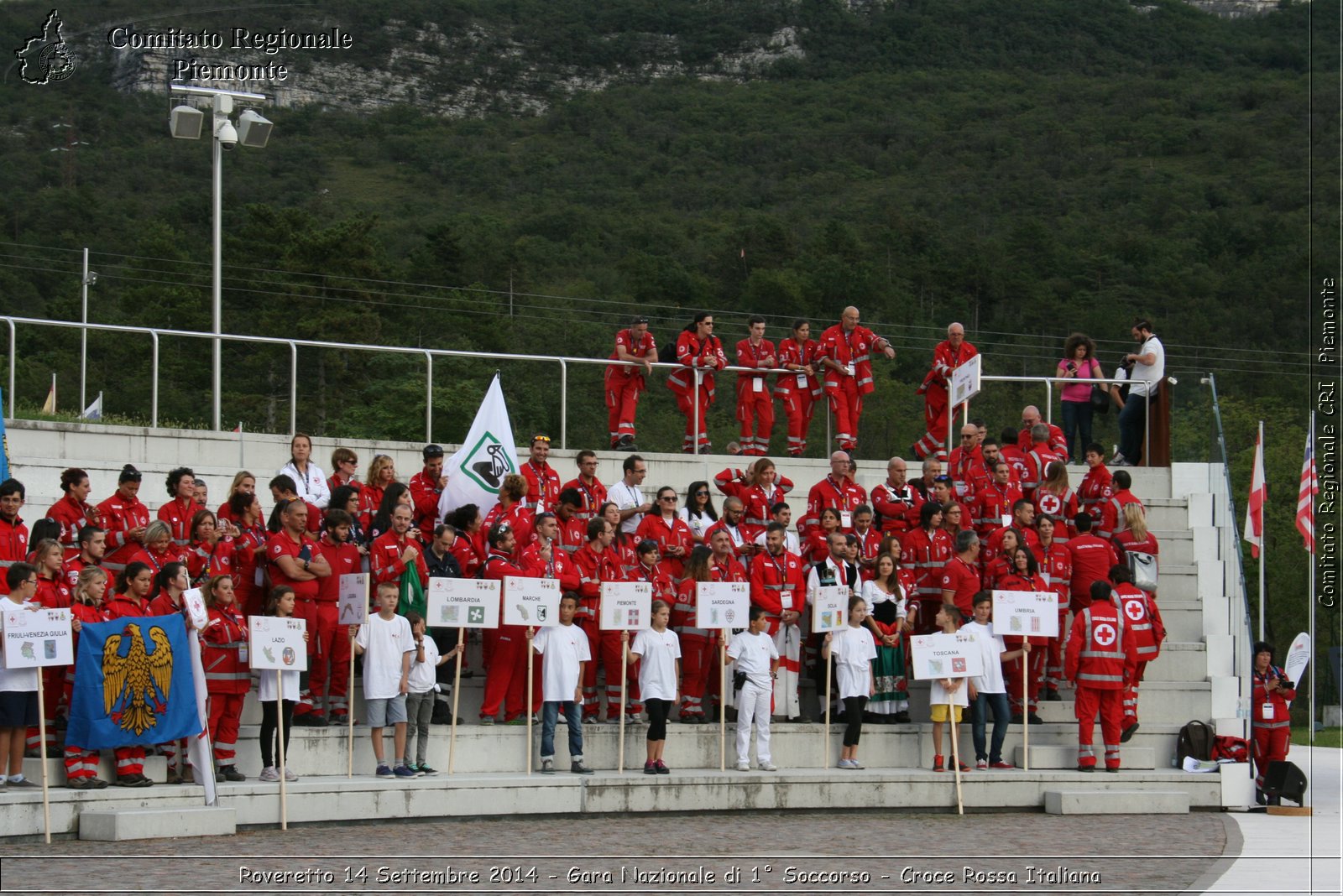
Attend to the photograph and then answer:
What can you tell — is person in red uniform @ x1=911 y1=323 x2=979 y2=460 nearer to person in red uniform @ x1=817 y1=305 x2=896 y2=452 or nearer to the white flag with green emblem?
person in red uniform @ x1=817 y1=305 x2=896 y2=452

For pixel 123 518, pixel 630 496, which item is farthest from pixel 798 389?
pixel 123 518

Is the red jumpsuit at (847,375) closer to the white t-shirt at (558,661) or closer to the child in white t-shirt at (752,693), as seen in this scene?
the child in white t-shirt at (752,693)

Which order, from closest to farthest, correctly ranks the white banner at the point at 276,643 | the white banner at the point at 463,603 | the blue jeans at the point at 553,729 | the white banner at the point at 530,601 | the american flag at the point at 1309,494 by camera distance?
the white banner at the point at 276,643 → the white banner at the point at 463,603 → the white banner at the point at 530,601 → the blue jeans at the point at 553,729 → the american flag at the point at 1309,494

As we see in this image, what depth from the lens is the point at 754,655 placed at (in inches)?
639

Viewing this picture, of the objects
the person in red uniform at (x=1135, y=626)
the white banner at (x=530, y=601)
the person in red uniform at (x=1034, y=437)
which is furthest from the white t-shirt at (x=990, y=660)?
the person in red uniform at (x=1034, y=437)

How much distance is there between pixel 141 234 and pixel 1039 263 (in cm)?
3774

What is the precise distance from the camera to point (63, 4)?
79812mm

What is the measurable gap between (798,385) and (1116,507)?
4635mm

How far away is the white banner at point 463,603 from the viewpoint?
585 inches

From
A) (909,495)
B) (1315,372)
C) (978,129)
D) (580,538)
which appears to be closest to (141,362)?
(580,538)

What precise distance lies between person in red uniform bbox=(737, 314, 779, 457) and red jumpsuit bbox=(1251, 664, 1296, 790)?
6.78 m

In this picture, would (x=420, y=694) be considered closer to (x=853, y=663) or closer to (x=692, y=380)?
(x=853, y=663)

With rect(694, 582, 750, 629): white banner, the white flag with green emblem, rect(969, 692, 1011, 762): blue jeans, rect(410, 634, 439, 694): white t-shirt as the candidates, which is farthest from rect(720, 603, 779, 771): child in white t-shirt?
the white flag with green emblem

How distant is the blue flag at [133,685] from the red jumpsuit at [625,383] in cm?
874
